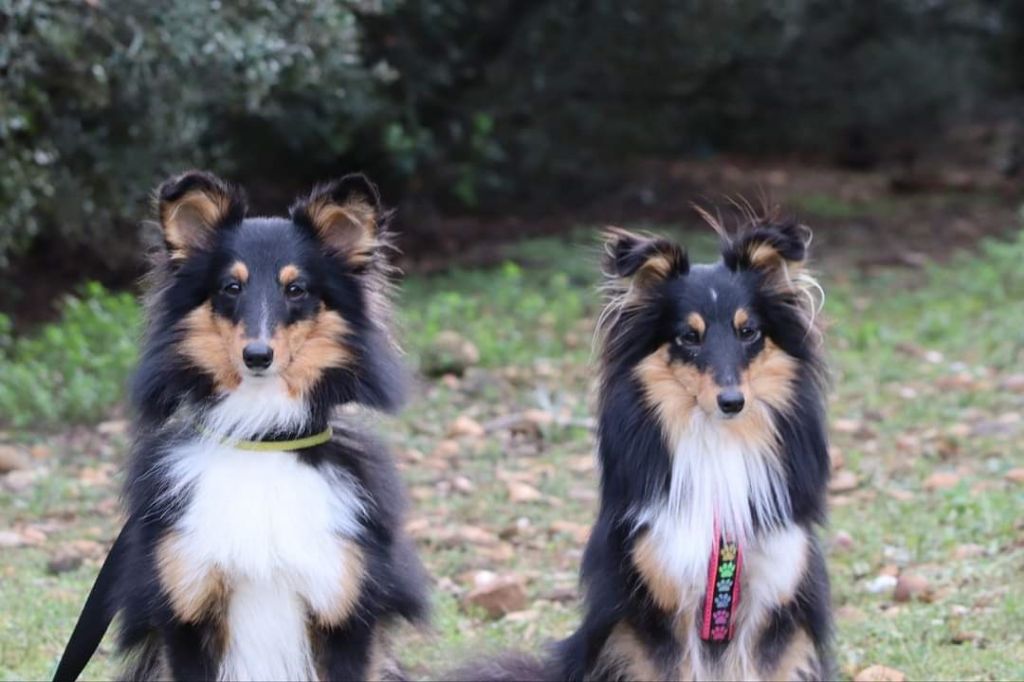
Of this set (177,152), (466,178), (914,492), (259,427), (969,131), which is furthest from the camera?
(969,131)

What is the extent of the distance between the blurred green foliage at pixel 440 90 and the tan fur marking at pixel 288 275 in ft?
12.9

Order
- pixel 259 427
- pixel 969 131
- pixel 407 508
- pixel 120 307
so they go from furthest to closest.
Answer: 1. pixel 969 131
2. pixel 120 307
3. pixel 407 508
4. pixel 259 427

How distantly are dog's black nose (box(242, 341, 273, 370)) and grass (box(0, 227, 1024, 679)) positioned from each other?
1.95ft

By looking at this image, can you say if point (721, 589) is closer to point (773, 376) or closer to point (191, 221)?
point (773, 376)

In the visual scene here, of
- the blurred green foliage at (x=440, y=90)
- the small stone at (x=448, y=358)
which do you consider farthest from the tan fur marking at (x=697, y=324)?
the small stone at (x=448, y=358)

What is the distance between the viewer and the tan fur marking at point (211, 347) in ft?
13.6

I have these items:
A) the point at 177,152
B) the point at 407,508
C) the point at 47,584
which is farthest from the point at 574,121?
the point at 407,508

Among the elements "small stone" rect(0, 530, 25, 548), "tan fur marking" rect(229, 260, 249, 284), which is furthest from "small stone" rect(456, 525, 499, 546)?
"tan fur marking" rect(229, 260, 249, 284)

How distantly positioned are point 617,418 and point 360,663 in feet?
3.58

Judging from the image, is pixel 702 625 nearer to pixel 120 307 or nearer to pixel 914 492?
pixel 914 492

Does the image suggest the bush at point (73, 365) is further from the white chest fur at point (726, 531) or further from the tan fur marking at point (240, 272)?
the white chest fur at point (726, 531)

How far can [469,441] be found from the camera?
7914 millimetres

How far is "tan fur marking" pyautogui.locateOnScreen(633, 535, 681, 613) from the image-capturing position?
4.35 m

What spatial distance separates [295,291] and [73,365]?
473 centimetres
